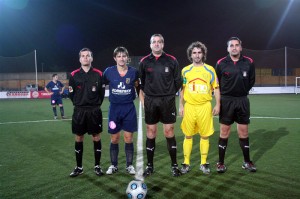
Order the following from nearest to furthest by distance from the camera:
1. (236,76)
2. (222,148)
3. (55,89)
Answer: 1. (236,76)
2. (222,148)
3. (55,89)

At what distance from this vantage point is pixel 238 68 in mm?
4875

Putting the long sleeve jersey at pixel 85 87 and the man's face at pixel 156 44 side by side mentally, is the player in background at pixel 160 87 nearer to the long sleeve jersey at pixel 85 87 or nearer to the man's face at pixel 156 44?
the man's face at pixel 156 44

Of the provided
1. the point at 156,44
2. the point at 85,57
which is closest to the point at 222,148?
the point at 156,44

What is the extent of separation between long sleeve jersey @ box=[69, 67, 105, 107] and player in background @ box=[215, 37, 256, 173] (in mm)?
2145

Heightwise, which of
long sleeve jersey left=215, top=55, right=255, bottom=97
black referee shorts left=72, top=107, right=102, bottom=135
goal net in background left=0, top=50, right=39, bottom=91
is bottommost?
black referee shorts left=72, top=107, right=102, bottom=135

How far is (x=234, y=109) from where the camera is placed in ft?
16.0

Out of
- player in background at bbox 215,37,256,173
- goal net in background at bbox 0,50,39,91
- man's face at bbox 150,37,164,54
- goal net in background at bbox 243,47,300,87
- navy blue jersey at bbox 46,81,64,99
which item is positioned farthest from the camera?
goal net in background at bbox 243,47,300,87

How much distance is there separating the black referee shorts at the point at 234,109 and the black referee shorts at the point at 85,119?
7.12ft

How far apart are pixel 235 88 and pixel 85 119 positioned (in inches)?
102

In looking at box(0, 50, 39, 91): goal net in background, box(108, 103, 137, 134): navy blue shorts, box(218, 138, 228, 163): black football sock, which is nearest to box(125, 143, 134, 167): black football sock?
box(108, 103, 137, 134): navy blue shorts

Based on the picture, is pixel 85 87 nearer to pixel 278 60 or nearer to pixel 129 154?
pixel 129 154

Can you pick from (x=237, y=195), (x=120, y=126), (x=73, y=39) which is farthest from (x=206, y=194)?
(x=73, y=39)

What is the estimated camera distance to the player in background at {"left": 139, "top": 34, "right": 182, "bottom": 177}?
469cm

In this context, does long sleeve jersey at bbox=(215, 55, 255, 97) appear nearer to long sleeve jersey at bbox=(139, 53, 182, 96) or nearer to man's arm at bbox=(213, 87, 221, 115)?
man's arm at bbox=(213, 87, 221, 115)
